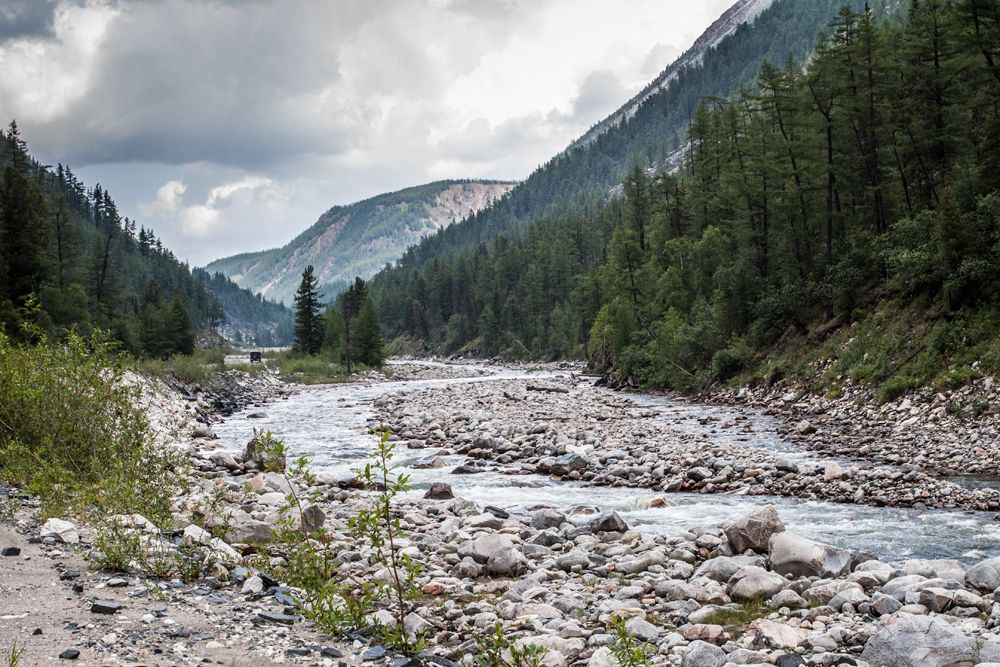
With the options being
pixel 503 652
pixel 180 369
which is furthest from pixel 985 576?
pixel 180 369

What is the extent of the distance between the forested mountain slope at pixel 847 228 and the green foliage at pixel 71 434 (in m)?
20.6

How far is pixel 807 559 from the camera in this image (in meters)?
7.75

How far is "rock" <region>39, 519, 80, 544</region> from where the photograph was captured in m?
7.50

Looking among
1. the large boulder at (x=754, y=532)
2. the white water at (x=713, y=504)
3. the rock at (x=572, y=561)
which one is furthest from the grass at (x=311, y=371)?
the large boulder at (x=754, y=532)

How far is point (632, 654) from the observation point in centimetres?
440

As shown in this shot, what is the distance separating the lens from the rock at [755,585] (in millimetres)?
7152

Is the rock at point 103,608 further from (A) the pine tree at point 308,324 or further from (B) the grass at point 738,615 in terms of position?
(A) the pine tree at point 308,324

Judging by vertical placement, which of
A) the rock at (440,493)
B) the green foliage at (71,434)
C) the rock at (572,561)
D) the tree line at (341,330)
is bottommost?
the rock at (440,493)

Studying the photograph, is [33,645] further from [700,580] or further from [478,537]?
[700,580]

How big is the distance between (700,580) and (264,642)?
4844 mm

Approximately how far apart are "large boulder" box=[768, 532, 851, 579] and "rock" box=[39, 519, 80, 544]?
818 centimetres

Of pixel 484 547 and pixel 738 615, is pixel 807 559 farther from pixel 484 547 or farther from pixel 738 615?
pixel 484 547

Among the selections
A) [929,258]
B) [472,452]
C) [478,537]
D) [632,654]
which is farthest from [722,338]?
[632,654]

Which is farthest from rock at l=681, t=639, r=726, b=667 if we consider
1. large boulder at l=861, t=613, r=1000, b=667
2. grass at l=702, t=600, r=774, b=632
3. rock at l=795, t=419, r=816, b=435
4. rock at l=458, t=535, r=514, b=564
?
rock at l=795, t=419, r=816, b=435
